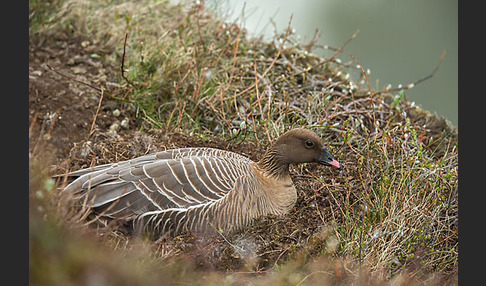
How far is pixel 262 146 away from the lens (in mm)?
6062

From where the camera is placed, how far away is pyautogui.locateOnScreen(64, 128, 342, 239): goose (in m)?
4.60

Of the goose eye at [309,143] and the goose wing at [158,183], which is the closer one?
the goose wing at [158,183]

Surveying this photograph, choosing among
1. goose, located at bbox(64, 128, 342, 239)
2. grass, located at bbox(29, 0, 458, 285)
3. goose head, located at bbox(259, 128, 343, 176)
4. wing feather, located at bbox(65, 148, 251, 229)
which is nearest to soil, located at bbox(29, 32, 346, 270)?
grass, located at bbox(29, 0, 458, 285)

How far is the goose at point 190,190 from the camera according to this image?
460 centimetres

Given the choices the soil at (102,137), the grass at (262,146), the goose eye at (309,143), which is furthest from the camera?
the goose eye at (309,143)

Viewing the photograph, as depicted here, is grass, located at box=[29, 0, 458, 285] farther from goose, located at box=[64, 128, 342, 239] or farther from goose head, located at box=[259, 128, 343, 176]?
goose head, located at box=[259, 128, 343, 176]

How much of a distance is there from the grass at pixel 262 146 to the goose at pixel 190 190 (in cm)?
19

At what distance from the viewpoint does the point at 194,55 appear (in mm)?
6984

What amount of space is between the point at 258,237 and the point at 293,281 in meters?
1.29

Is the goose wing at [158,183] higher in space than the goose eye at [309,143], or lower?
lower

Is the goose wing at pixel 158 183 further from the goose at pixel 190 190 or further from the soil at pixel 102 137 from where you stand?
the soil at pixel 102 137

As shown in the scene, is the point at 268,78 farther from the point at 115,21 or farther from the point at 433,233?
the point at 433,233

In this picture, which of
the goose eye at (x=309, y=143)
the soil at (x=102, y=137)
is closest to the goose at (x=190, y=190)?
the goose eye at (x=309, y=143)

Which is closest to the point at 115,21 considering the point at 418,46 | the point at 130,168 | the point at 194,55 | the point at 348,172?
the point at 194,55
